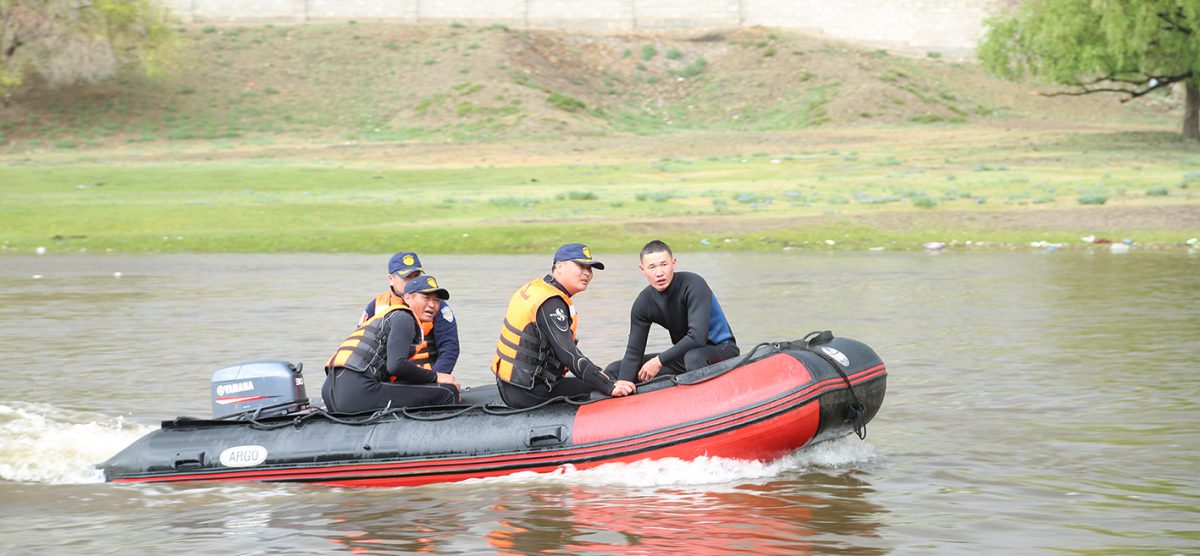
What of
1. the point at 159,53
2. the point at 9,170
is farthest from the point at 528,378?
the point at 159,53

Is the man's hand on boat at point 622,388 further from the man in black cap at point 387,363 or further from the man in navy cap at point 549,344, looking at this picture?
the man in black cap at point 387,363

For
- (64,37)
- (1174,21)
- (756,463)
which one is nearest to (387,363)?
(756,463)

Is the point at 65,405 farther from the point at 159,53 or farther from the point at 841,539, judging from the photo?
the point at 159,53

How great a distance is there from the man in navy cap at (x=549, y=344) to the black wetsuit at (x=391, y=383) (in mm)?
526

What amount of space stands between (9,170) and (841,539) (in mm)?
38350

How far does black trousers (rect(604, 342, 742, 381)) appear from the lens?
997 cm

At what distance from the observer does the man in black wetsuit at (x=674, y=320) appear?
992 centimetres

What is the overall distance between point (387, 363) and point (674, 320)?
2002 mm

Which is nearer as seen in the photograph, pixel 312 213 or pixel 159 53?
pixel 312 213

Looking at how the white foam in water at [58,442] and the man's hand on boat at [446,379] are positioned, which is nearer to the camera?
the white foam in water at [58,442]

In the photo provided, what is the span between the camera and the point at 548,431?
9.43 meters

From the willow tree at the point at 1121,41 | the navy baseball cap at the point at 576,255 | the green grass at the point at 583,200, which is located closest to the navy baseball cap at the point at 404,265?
the navy baseball cap at the point at 576,255

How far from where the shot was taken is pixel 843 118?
2153 inches

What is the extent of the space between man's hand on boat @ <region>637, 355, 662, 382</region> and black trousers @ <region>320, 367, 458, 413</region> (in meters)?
1.36
